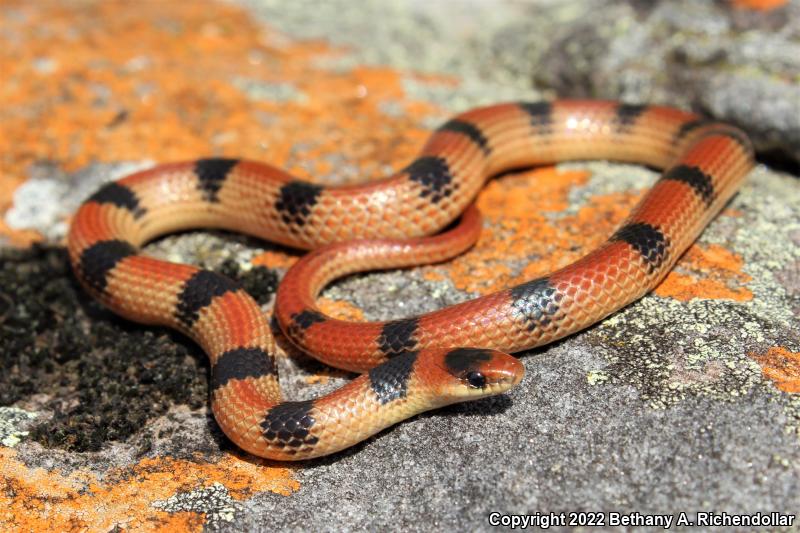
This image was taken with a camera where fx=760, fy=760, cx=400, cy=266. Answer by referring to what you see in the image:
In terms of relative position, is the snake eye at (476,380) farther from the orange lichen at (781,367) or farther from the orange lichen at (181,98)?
the orange lichen at (181,98)

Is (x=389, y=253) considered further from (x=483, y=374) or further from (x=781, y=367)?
(x=781, y=367)

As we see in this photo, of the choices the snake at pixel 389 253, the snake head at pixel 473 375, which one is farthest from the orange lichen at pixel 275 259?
the snake head at pixel 473 375

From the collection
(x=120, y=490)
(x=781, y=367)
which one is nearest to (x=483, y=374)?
(x=781, y=367)

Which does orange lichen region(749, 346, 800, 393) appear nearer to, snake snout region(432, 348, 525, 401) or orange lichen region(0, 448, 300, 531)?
snake snout region(432, 348, 525, 401)

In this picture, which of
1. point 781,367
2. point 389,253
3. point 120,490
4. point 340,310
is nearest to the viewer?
point 120,490

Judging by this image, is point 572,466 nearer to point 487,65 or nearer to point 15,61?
point 487,65

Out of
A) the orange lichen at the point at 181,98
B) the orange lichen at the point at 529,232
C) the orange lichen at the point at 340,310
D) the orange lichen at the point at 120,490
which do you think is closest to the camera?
the orange lichen at the point at 120,490

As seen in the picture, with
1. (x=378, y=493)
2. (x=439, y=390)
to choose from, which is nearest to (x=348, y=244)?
(x=439, y=390)

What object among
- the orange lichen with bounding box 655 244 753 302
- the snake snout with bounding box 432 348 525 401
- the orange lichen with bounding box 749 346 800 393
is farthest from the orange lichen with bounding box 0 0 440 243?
the orange lichen with bounding box 749 346 800 393
